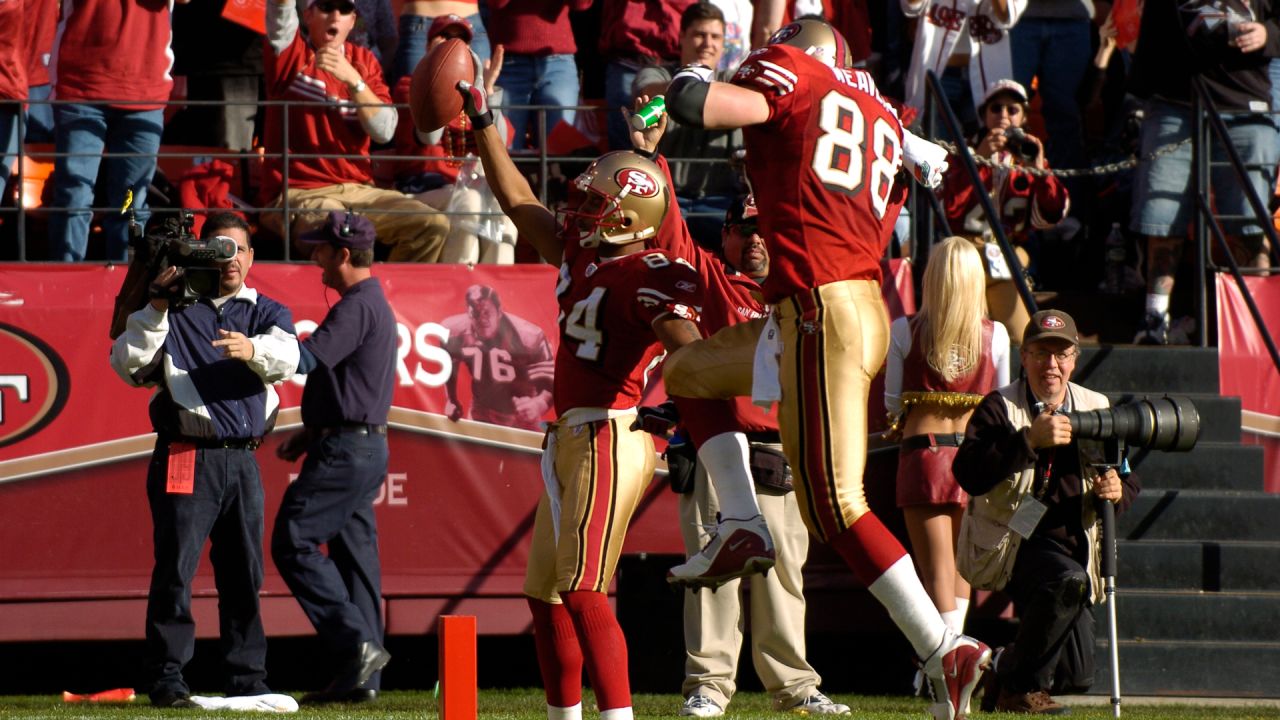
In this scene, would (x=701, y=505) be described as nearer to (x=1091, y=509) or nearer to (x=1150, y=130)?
(x=1091, y=509)

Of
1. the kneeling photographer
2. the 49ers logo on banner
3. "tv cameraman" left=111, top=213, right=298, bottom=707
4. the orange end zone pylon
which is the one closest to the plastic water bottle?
the kneeling photographer

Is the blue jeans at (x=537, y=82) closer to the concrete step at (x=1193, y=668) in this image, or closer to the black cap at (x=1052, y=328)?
the black cap at (x=1052, y=328)

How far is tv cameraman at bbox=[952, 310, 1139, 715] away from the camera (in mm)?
7418

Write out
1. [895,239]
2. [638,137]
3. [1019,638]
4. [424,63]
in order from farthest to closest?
[895,239] → [1019,638] → [638,137] → [424,63]

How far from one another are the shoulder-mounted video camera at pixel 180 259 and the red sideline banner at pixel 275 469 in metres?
1.30

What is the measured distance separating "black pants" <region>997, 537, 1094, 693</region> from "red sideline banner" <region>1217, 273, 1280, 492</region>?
2.30 metres

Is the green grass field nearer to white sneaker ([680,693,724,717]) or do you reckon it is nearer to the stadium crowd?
white sneaker ([680,693,724,717])

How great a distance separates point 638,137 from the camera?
697 centimetres

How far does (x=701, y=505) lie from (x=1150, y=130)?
355cm

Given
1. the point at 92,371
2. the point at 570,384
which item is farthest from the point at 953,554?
the point at 92,371

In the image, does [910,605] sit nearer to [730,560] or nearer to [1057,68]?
[730,560]

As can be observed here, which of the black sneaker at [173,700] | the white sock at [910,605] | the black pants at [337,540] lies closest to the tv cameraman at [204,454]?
the black sneaker at [173,700]

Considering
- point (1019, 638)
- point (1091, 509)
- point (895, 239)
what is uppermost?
point (895, 239)

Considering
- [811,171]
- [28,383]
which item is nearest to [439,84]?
[811,171]
